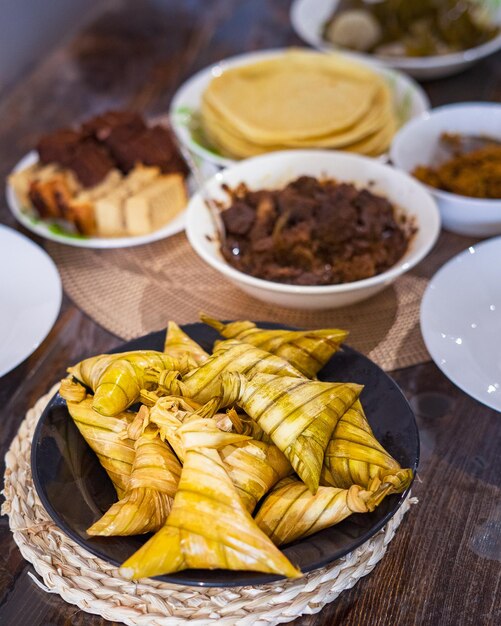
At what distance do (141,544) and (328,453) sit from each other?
0.58 ft

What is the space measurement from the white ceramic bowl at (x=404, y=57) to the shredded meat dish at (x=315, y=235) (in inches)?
22.3

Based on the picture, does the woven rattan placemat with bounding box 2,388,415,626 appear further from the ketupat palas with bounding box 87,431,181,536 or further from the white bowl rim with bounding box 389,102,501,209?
the white bowl rim with bounding box 389,102,501,209

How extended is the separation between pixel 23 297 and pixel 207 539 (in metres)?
0.52

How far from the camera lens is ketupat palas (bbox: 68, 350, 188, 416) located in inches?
25.0

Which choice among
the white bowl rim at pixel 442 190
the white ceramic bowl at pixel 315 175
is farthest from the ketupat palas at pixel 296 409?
the white bowl rim at pixel 442 190

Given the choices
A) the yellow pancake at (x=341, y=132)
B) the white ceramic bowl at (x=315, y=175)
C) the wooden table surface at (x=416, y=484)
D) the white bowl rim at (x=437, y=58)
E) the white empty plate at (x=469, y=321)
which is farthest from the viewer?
the white bowl rim at (x=437, y=58)

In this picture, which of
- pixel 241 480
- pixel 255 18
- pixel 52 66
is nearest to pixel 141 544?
pixel 241 480

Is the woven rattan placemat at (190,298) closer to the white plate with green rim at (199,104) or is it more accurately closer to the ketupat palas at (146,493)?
the white plate with green rim at (199,104)

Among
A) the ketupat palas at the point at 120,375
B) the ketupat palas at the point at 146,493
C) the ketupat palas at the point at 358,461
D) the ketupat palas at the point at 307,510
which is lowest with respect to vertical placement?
the ketupat palas at the point at 358,461

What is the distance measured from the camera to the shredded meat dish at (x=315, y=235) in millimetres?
930

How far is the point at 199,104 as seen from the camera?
4.49 feet

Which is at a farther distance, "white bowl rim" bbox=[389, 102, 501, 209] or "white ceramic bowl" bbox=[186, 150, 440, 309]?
"white bowl rim" bbox=[389, 102, 501, 209]

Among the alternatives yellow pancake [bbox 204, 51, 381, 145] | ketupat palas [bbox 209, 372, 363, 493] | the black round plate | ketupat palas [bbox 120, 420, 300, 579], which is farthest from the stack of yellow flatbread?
ketupat palas [bbox 120, 420, 300, 579]

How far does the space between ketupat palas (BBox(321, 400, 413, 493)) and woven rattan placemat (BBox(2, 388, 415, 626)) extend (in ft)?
0.26
